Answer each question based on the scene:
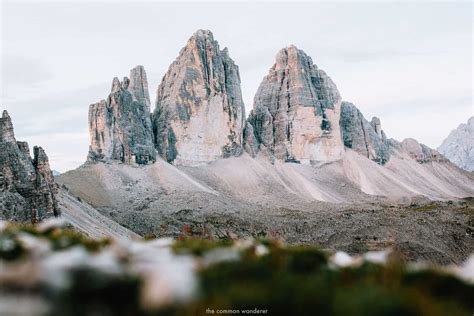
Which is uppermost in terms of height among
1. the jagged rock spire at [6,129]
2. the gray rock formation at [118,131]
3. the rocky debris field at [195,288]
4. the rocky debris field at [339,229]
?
the gray rock formation at [118,131]

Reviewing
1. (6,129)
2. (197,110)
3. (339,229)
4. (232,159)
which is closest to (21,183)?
(6,129)

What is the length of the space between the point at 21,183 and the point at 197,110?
10245 cm

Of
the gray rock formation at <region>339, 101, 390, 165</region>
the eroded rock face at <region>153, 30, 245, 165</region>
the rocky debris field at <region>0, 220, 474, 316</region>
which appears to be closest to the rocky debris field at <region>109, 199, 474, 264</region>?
the eroded rock face at <region>153, 30, 245, 165</region>

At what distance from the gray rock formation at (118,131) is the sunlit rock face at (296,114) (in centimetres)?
4526

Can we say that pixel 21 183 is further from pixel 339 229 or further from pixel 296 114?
pixel 296 114

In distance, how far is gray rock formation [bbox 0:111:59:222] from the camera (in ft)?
150

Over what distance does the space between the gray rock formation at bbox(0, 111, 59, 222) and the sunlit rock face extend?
12213cm

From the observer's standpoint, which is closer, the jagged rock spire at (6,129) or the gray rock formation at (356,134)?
the jagged rock spire at (6,129)

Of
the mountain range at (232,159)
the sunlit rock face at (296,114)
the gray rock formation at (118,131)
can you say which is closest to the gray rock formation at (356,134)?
the mountain range at (232,159)

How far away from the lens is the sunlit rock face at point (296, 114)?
173 metres

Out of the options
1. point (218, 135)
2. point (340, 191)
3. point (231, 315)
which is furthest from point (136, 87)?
point (231, 315)

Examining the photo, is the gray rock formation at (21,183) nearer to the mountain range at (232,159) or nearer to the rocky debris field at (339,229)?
the mountain range at (232,159)

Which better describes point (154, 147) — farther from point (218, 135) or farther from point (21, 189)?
point (21, 189)

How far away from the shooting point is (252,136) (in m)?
166
